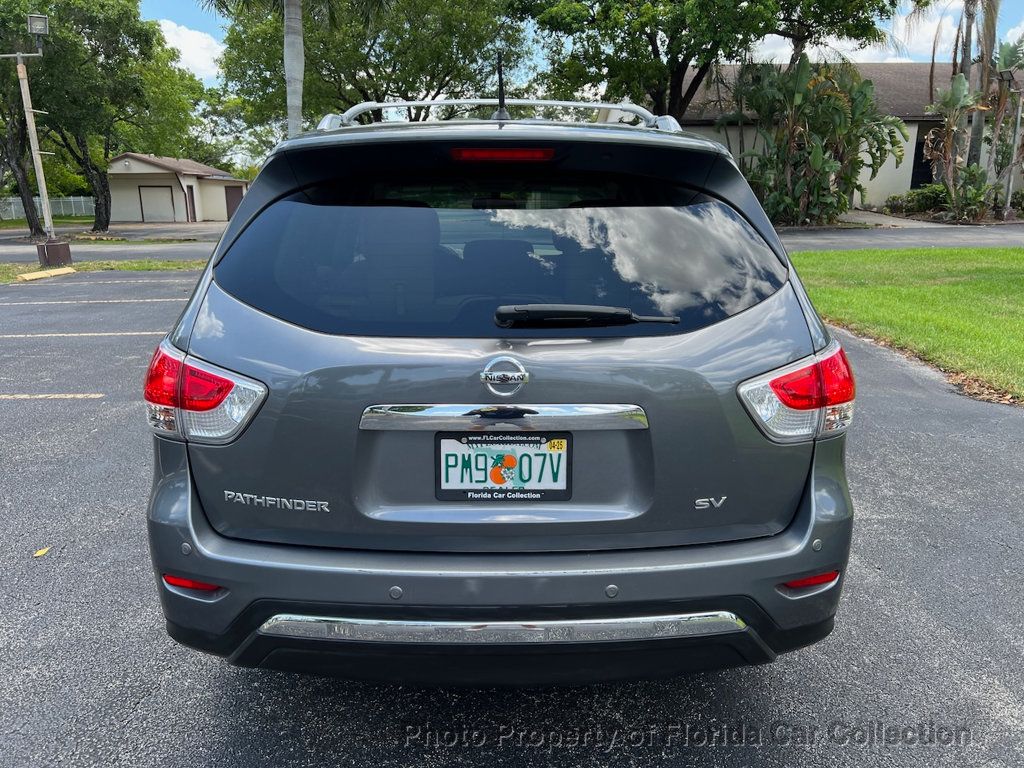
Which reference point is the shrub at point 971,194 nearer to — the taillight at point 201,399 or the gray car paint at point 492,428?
the gray car paint at point 492,428

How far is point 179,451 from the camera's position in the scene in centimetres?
208

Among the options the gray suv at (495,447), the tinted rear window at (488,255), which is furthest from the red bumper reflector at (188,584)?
the tinted rear window at (488,255)

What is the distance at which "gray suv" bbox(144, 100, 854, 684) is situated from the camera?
1952 mm

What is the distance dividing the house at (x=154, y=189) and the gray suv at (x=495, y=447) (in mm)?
49853

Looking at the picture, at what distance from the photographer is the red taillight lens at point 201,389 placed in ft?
6.60

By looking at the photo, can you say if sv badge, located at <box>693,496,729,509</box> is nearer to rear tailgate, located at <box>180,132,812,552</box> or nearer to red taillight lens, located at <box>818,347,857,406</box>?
rear tailgate, located at <box>180,132,812,552</box>

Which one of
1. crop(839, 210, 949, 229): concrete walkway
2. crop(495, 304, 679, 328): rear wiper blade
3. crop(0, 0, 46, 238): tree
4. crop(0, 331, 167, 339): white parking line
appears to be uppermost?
crop(0, 0, 46, 238): tree

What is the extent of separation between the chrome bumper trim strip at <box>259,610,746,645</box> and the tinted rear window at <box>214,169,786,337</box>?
2.38ft

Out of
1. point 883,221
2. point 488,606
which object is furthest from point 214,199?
point 488,606

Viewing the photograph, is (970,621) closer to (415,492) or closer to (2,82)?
(415,492)

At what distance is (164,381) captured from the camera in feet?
6.87

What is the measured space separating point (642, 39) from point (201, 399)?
→ 2627 centimetres

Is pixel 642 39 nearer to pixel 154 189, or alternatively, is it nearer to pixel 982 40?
pixel 982 40

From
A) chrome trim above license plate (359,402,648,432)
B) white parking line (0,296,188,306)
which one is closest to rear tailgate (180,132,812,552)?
chrome trim above license plate (359,402,648,432)
